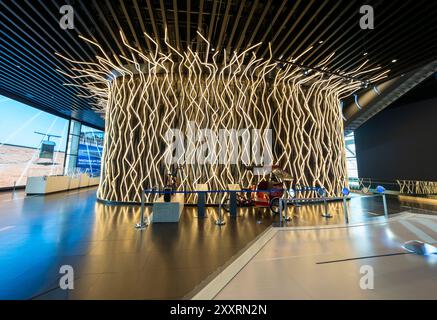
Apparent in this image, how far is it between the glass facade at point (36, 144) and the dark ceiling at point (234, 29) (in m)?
3.72

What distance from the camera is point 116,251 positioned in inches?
95.6

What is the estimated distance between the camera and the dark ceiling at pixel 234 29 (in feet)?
12.5

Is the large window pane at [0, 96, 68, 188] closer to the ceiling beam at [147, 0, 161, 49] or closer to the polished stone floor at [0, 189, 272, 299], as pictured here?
the polished stone floor at [0, 189, 272, 299]

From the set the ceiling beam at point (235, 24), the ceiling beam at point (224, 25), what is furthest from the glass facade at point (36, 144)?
the ceiling beam at point (235, 24)

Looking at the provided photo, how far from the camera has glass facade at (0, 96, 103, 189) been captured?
8.22 meters

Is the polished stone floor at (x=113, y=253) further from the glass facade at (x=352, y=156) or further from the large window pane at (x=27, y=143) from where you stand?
the glass facade at (x=352, y=156)

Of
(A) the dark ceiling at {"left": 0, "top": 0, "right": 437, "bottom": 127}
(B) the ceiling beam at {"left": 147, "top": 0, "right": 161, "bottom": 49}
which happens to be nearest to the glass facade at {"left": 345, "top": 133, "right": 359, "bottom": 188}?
(A) the dark ceiling at {"left": 0, "top": 0, "right": 437, "bottom": 127}

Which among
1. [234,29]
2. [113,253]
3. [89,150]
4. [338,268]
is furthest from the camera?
[89,150]

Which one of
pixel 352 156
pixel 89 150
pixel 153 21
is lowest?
pixel 352 156

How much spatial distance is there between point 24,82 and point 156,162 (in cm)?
621

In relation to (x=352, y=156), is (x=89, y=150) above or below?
above

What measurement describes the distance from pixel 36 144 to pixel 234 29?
11293 millimetres

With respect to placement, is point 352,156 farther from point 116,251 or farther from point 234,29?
point 116,251

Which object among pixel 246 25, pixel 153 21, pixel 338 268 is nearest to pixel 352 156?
pixel 246 25
